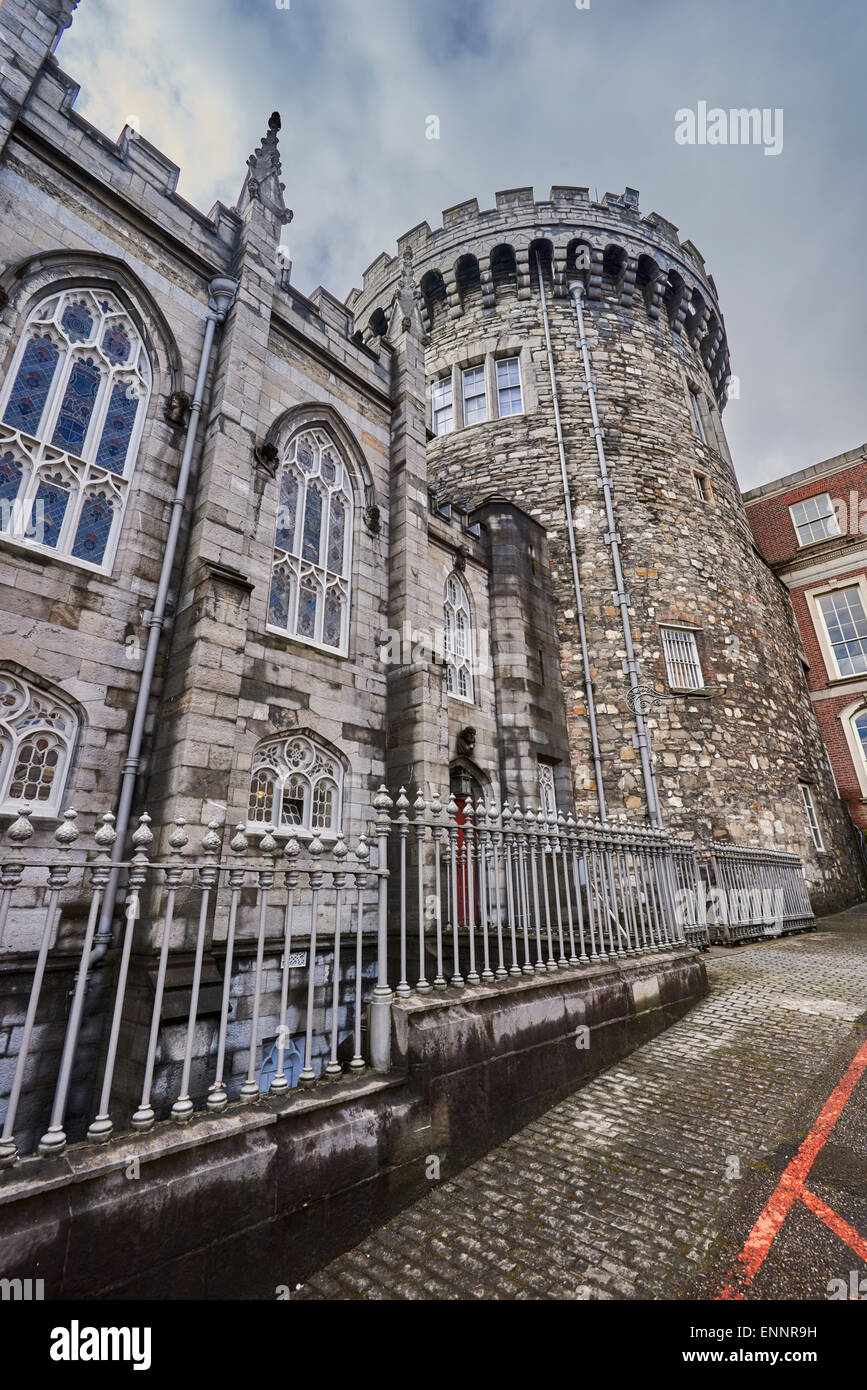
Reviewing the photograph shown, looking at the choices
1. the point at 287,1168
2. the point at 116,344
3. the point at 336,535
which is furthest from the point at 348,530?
the point at 287,1168

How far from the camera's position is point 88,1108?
17.6 feet

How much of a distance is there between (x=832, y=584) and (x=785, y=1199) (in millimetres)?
23666

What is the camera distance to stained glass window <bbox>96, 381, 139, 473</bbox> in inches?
277

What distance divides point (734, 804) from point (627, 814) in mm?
2744

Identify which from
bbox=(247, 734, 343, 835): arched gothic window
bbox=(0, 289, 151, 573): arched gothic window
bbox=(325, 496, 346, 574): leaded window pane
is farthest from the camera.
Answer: bbox=(325, 496, 346, 574): leaded window pane

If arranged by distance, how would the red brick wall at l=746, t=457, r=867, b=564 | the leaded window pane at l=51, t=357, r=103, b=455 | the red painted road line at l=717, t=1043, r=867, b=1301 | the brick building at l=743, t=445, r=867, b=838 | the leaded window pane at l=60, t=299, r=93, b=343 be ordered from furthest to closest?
the red brick wall at l=746, t=457, r=867, b=564, the brick building at l=743, t=445, r=867, b=838, the leaded window pane at l=60, t=299, r=93, b=343, the leaded window pane at l=51, t=357, r=103, b=455, the red painted road line at l=717, t=1043, r=867, b=1301

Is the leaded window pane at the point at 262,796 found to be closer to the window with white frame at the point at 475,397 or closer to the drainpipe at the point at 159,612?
the drainpipe at the point at 159,612

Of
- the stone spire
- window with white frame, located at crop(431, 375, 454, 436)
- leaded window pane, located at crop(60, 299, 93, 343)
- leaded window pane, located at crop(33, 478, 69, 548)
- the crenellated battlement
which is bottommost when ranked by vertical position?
leaded window pane, located at crop(33, 478, 69, 548)

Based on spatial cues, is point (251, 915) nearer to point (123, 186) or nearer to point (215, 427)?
point (215, 427)

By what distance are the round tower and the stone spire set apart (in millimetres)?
6709

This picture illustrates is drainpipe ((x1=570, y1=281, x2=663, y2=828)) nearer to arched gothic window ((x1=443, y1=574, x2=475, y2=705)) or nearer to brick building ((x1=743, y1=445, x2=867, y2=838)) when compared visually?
arched gothic window ((x1=443, y1=574, x2=475, y2=705))

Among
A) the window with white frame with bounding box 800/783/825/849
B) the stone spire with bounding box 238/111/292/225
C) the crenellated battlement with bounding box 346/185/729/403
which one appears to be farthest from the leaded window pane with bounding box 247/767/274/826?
the crenellated battlement with bounding box 346/185/729/403

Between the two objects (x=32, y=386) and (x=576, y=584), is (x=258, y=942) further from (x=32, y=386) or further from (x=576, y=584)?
(x=576, y=584)

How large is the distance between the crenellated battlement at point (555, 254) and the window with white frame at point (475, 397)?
225 centimetres
